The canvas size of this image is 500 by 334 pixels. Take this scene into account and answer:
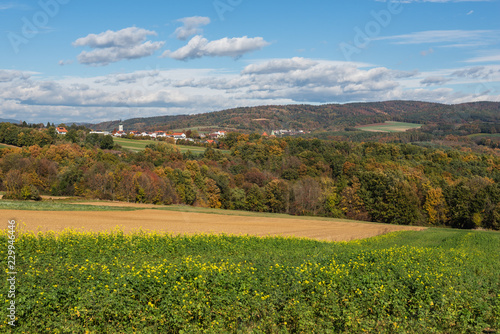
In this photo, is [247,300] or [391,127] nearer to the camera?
[247,300]

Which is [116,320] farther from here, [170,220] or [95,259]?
[170,220]

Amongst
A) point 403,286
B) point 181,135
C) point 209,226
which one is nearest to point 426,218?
point 209,226

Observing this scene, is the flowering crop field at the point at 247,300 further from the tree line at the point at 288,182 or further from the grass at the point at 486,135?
the grass at the point at 486,135

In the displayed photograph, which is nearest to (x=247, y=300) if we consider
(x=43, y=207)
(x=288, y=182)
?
(x=43, y=207)

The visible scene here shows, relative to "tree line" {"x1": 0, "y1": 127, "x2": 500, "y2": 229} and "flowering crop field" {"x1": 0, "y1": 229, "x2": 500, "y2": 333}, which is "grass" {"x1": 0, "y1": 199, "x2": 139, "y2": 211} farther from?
"flowering crop field" {"x1": 0, "y1": 229, "x2": 500, "y2": 333}

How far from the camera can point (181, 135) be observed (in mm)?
185375

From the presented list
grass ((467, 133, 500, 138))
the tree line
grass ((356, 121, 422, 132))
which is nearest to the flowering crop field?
the tree line

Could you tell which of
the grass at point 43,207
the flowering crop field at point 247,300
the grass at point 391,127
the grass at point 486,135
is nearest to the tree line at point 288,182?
the grass at point 43,207

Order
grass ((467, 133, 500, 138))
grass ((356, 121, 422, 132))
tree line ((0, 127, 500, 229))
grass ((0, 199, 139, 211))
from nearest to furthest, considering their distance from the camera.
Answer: grass ((0, 199, 139, 211)) → tree line ((0, 127, 500, 229)) → grass ((467, 133, 500, 138)) → grass ((356, 121, 422, 132))

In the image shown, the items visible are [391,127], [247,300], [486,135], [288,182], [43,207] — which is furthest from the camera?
[391,127]

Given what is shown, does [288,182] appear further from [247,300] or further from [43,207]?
[247,300]

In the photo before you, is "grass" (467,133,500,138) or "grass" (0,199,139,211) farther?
"grass" (467,133,500,138)

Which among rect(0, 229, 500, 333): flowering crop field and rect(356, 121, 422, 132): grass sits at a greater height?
rect(356, 121, 422, 132): grass

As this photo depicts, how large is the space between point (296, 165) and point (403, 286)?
89.5 meters
